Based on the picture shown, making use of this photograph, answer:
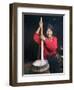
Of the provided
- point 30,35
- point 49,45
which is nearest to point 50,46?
point 49,45

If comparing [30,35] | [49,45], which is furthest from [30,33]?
[49,45]

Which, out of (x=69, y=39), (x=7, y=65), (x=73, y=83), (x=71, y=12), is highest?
(x=71, y=12)

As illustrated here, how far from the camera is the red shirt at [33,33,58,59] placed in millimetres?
1673

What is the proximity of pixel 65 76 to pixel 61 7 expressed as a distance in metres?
0.43

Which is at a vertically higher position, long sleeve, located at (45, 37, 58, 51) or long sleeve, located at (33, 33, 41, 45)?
long sleeve, located at (33, 33, 41, 45)

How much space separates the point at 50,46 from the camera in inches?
67.4

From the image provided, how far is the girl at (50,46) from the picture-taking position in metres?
1.68

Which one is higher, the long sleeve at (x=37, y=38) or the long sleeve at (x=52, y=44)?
the long sleeve at (x=37, y=38)

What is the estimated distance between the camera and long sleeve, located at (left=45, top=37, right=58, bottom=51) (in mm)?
1701

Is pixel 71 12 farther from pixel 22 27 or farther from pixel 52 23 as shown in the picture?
pixel 22 27

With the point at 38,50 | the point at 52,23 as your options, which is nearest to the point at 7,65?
the point at 38,50

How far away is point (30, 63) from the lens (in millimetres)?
1658

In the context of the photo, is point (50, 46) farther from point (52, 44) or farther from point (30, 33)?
point (30, 33)

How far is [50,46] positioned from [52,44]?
2 centimetres
